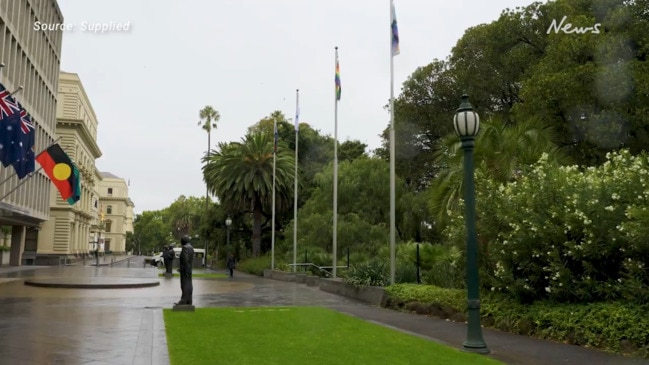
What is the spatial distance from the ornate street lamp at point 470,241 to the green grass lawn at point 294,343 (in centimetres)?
37

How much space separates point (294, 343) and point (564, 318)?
513 centimetres

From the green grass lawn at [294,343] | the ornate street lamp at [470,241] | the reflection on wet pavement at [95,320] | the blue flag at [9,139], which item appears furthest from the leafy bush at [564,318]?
the blue flag at [9,139]

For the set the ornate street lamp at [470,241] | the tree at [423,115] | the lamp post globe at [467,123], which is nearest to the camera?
the ornate street lamp at [470,241]

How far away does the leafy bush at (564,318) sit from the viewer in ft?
29.3

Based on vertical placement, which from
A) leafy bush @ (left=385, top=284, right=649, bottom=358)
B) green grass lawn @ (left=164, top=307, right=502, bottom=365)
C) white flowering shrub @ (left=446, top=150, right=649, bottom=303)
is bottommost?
green grass lawn @ (left=164, top=307, right=502, bottom=365)

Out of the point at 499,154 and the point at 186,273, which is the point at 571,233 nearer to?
the point at 499,154

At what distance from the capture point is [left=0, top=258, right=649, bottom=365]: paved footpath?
811cm

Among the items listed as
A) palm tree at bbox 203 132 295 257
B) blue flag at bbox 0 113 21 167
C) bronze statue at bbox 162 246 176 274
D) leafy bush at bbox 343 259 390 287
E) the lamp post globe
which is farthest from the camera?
palm tree at bbox 203 132 295 257

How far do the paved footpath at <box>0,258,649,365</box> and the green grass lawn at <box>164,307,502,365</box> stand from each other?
459 millimetres

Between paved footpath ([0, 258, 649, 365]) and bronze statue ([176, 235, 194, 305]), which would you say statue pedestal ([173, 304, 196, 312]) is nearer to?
bronze statue ([176, 235, 194, 305])

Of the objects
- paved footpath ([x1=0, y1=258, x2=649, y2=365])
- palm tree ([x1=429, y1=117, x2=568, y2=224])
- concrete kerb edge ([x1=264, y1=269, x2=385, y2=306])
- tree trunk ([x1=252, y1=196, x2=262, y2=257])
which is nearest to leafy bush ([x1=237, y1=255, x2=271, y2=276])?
tree trunk ([x1=252, y1=196, x2=262, y2=257])

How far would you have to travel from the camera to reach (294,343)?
919 cm

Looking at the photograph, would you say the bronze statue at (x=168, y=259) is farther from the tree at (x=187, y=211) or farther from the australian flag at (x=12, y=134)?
the tree at (x=187, y=211)

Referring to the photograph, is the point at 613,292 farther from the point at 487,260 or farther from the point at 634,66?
the point at 634,66
